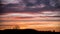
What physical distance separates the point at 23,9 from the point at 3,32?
1.63ft

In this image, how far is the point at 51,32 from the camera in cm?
181

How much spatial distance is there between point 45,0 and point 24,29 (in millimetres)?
584

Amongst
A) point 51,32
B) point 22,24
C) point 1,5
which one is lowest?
point 51,32

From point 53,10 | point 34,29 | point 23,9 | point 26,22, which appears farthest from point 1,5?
point 53,10

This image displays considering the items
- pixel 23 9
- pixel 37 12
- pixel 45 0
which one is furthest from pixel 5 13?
pixel 45 0

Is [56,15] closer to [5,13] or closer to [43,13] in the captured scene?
[43,13]

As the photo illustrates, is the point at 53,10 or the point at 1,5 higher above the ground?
the point at 1,5

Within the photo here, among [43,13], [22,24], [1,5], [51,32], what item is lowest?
[51,32]

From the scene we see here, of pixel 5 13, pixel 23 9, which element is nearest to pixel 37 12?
pixel 23 9

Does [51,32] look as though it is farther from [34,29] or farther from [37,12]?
[37,12]

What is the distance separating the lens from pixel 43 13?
1.82 meters

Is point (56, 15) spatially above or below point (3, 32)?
above

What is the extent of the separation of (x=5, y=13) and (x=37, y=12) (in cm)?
52

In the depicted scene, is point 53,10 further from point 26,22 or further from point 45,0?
point 26,22
